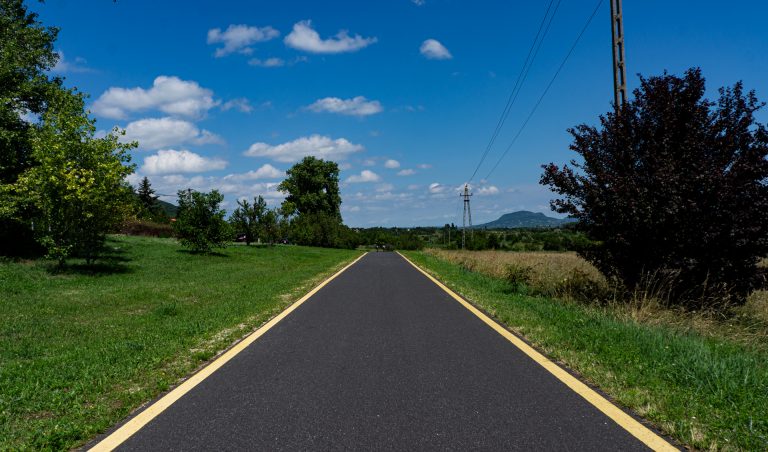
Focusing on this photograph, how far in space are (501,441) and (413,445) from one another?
61 cm

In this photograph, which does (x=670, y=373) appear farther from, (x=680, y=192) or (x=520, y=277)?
(x=520, y=277)

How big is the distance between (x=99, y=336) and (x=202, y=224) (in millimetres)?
21830

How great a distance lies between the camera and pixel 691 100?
9.72m

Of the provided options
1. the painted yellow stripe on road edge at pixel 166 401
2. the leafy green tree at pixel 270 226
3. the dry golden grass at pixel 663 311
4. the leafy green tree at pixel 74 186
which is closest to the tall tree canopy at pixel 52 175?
the leafy green tree at pixel 74 186

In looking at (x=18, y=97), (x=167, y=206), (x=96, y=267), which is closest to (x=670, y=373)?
(x=96, y=267)

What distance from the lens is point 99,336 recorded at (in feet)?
24.2

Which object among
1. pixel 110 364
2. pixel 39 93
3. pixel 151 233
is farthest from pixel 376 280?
pixel 151 233

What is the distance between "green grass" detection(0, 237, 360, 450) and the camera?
157 inches

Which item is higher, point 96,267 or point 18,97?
point 18,97

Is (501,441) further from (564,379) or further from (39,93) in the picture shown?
(39,93)

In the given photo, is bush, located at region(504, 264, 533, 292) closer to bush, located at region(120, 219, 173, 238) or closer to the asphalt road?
the asphalt road

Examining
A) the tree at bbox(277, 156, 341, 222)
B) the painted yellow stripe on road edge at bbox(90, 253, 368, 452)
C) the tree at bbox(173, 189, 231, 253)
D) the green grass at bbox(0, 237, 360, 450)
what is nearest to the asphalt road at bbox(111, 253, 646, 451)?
the painted yellow stripe on road edge at bbox(90, 253, 368, 452)

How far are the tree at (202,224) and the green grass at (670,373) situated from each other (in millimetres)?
22676

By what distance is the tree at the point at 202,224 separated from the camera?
2770 cm
